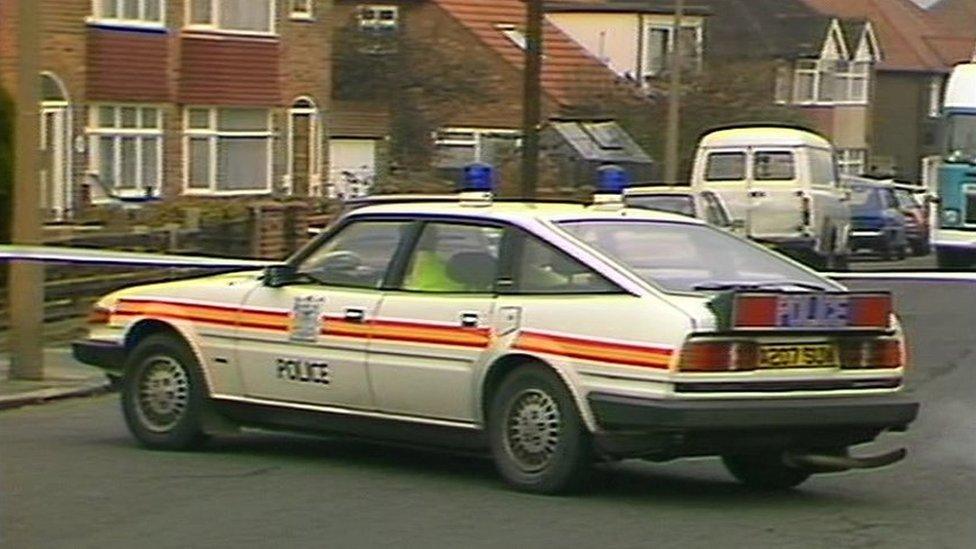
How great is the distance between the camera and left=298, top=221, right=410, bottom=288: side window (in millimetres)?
11891

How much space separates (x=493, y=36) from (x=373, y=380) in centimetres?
4327

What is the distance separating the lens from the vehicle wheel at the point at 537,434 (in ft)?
35.3

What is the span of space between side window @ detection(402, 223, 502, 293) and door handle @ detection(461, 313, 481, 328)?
0.17 m

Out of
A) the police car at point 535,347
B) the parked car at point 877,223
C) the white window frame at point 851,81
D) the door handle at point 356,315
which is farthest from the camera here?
the white window frame at point 851,81

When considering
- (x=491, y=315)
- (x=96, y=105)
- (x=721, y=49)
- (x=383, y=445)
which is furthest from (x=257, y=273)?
(x=721, y=49)

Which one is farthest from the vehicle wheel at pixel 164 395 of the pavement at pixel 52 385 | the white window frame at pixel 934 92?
the white window frame at pixel 934 92

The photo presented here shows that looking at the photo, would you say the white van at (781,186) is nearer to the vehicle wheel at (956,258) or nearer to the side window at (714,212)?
the vehicle wheel at (956,258)

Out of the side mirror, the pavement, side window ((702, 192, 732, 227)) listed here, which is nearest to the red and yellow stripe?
the side mirror

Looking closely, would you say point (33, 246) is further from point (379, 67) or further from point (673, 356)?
point (379, 67)

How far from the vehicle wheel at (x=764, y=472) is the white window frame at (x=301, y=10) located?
1148 inches

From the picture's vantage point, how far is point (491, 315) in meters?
11.1

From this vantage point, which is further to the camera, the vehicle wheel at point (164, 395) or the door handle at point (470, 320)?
the vehicle wheel at point (164, 395)

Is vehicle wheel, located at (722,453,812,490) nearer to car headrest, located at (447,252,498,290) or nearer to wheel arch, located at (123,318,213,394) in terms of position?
car headrest, located at (447,252,498,290)

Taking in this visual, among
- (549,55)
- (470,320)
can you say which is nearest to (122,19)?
(549,55)
